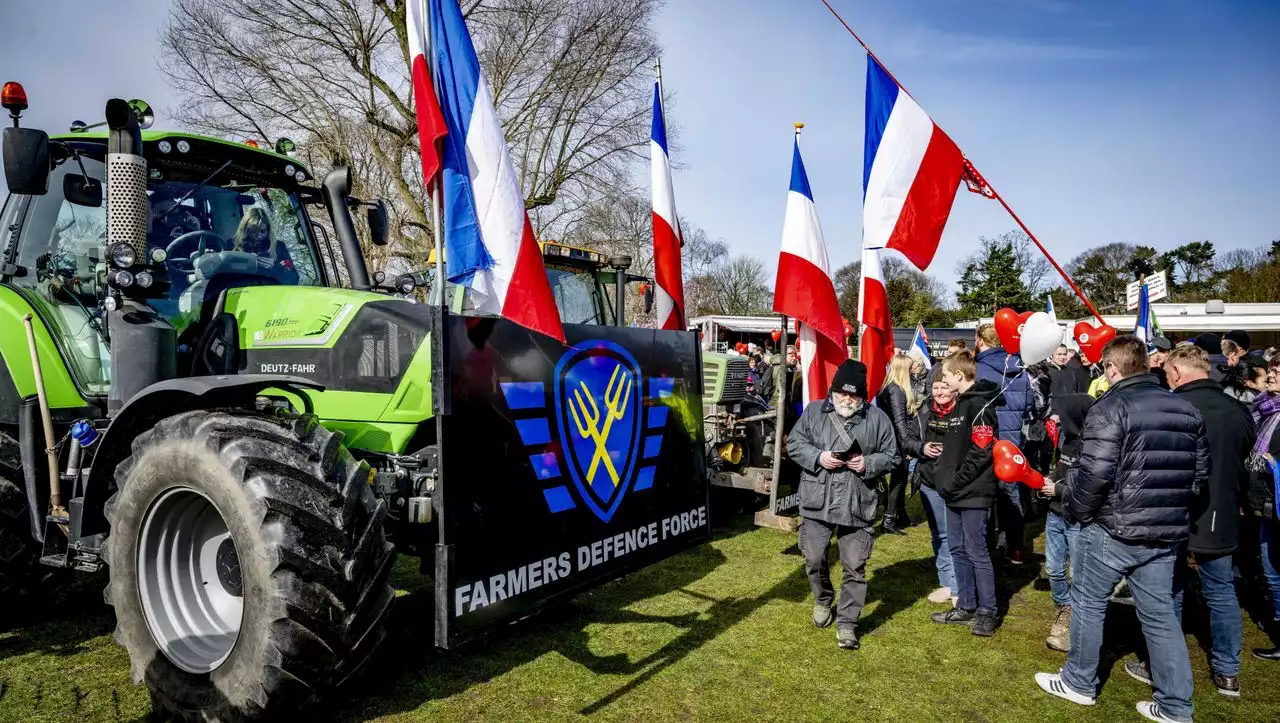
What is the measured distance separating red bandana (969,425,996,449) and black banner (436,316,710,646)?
184 centimetres

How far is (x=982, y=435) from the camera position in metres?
4.89

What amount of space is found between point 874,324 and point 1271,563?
2894 millimetres

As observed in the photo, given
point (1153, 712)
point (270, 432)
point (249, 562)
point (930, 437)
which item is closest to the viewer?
point (249, 562)

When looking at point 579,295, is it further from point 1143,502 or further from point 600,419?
point 1143,502

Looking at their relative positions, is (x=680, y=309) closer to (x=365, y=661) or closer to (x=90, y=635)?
(x=365, y=661)

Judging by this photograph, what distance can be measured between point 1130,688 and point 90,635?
5900 millimetres

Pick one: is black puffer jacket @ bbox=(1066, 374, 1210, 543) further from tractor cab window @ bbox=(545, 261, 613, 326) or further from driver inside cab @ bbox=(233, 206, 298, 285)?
tractor cab window @ bbox=(545, 261, 613, 326)

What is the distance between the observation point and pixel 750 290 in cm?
4550

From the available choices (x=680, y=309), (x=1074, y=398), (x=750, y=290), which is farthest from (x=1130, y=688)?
(x=750, y=290)

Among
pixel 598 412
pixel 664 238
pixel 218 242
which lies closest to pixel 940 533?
pixel 664 238

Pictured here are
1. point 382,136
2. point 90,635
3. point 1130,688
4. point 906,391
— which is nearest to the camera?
point 1130,688

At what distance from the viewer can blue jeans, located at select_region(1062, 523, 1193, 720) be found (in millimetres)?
3646

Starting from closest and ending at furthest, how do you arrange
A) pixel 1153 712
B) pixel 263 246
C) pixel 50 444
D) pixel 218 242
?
pixel 1153 712 → pixel 50 444 → pixel 218 242 → pixel 263 246

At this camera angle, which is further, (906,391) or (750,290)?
(750,290)
